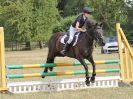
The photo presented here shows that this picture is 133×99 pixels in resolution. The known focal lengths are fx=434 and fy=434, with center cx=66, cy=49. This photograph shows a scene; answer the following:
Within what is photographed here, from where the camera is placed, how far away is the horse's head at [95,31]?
10955 mm

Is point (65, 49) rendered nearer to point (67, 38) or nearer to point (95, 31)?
point (67, 38)

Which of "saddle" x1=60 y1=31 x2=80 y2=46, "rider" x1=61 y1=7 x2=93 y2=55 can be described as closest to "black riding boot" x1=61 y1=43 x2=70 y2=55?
"rider" x1=61 y1=7 x2=93 y2=55

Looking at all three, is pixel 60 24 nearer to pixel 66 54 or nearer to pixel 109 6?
pixel 109 6

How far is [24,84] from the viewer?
37.2ft

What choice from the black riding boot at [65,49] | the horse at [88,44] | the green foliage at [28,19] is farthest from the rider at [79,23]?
the green foliage at [28,19]

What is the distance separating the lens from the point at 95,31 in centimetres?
1109

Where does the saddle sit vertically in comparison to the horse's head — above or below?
below

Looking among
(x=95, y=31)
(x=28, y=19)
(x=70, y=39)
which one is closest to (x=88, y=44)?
(x=95, y=31)

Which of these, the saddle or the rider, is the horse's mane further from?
the saddle

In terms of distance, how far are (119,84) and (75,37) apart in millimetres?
1936

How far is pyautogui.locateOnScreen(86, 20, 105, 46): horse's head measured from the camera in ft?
35.9

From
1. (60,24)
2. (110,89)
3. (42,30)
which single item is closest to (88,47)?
(110,89)

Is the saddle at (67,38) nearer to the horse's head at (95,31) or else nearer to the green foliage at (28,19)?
the horse's head at (95,31)

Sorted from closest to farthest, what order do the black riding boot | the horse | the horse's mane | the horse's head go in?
the horse's head → the horse → the horse's mane → the black riding boot
